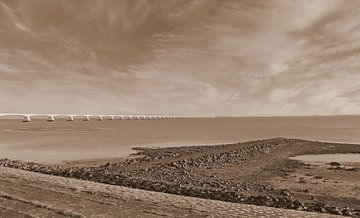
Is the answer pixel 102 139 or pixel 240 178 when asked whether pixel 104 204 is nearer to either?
pixel 240 178

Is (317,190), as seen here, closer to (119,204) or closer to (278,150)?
(119,204)

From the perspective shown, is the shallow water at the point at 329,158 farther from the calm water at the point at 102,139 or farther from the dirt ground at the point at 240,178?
the calm water at the point at 102,139

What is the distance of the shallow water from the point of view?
3272 cm

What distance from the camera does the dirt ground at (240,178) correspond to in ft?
56.1

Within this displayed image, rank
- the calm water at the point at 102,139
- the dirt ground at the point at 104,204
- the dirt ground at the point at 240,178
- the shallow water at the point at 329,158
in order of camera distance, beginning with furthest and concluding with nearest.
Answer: the calm water at the point at 102,139 < the shallow water at the point at 329,158 < the dirt ground at the point at 240,178 < the dirt ground at the point at 104,204

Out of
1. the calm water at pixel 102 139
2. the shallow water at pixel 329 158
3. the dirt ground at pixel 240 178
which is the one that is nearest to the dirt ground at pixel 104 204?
the dirt ground at pixel 240 178

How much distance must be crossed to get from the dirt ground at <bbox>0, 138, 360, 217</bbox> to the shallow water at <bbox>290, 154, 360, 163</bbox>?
51.9 inches

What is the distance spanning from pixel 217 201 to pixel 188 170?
9.39m

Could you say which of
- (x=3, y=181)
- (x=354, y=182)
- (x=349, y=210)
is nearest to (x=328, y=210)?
(x=349, y=210)

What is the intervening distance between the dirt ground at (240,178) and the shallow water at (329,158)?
4.32ft

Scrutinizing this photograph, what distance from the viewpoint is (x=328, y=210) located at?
15305 mm

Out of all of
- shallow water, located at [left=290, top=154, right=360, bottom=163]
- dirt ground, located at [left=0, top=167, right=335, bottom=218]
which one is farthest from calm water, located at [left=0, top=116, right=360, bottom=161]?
dirt ground, located at [left=0, top=167, right=335, bottom=218]

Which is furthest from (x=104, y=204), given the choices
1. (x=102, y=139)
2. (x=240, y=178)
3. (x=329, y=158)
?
(x=102, y=139)

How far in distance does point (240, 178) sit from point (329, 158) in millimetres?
13932
